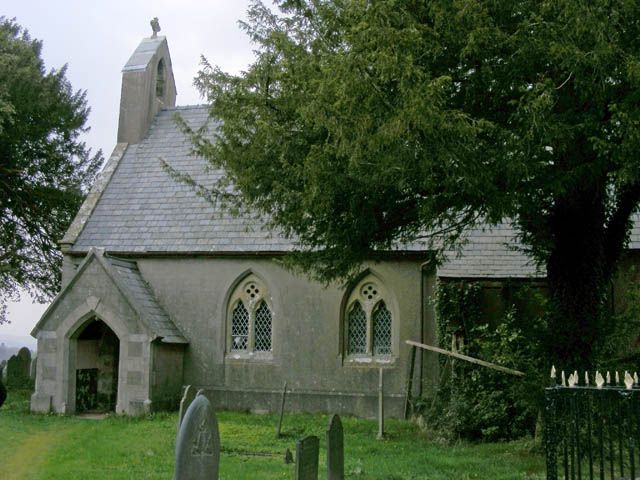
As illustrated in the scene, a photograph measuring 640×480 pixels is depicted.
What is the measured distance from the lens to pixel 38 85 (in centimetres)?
2852

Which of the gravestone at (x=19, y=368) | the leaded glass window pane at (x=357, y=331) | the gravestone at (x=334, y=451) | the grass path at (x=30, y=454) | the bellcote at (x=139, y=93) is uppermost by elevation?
the bellcote at (x=139, y=93)

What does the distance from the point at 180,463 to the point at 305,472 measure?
1619 mm

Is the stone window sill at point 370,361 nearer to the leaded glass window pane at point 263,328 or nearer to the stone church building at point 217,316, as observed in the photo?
the stone church building at point 217,316

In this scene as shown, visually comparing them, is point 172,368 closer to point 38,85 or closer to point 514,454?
point 514,454

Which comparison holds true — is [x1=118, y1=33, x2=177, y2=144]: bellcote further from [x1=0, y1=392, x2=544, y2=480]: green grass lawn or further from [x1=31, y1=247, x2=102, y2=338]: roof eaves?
[x1=0, y1=392, x2=544, y2=480]: green grass lawn

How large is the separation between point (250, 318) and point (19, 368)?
11320mm

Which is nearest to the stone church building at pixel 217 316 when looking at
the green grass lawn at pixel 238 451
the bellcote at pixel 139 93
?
the green grass lawn at pixel 238 451

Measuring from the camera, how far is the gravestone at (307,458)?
9266 mm

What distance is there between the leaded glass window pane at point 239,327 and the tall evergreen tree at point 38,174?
10345 millimetres

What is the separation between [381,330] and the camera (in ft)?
67.7

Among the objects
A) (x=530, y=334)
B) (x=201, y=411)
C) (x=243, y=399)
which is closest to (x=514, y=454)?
(x=530, y=334)

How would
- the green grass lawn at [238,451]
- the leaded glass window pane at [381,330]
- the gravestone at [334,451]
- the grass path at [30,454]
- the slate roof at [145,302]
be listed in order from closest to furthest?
the gravestone at [334,451], the green grass lawn at [238,451], the grass path at [30,454], the slate roof at [145,302], the leaded glass window pane at [381,330]

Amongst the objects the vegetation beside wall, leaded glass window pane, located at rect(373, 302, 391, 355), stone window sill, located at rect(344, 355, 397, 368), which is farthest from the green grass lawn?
leaded glass window pane, located at rect(373, 302, 391, 355)

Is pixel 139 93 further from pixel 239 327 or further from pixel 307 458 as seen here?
pixel 307 458
